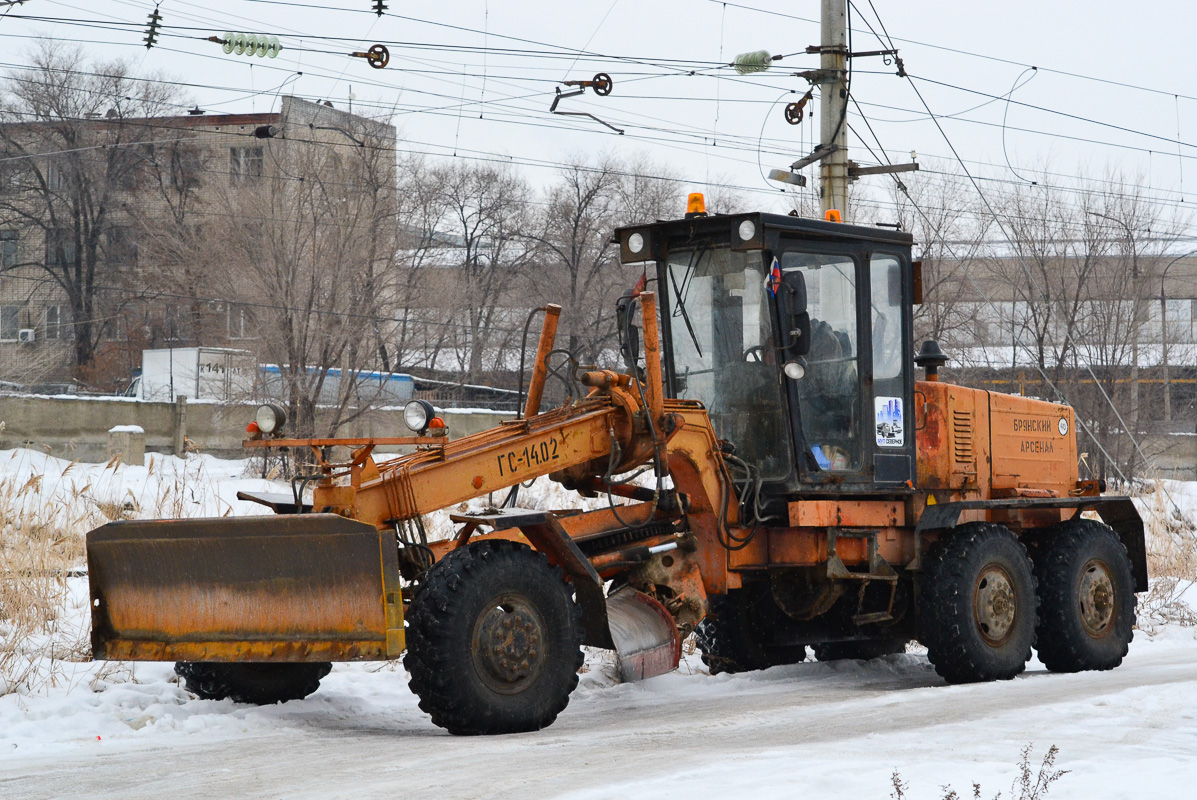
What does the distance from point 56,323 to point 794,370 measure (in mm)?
48903

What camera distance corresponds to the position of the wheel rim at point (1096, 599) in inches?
415

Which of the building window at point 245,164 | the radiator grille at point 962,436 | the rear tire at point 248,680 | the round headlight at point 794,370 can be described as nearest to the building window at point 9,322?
the building window at point 245,164

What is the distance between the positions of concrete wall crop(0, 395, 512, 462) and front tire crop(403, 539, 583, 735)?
24310mm

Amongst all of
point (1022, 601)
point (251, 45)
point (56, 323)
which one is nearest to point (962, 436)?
point (1022, 601)

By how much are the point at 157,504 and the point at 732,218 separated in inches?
244

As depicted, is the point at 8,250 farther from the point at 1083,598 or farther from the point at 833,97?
the point at 1083,598

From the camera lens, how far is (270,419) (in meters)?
7.20

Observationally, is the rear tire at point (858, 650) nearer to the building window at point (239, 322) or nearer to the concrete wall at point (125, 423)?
the building window at point (239, 322)

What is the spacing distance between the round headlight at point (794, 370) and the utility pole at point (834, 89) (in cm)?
877

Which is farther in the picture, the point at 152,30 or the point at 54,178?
the point at 54,178

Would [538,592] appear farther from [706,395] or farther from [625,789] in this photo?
[706,395]

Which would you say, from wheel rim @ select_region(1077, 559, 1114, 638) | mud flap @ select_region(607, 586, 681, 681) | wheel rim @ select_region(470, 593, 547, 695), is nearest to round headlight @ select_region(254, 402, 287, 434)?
wheel rim @ select_region(470, 593, 547, 695)

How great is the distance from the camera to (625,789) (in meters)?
5.35

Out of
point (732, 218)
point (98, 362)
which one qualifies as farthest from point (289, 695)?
point (98, 362)
